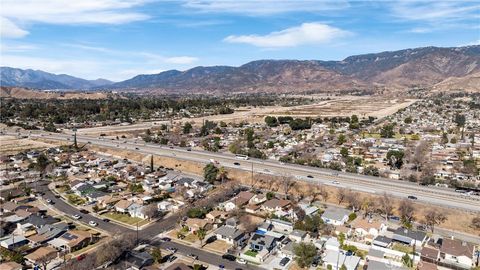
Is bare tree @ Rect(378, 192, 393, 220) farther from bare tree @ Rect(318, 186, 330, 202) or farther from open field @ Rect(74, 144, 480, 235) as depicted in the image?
bare tree @ Rect(318, 186, 330, 202)

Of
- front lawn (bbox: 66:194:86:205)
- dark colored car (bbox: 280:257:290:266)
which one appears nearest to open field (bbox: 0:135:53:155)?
front lawn (bbox: 66:194:86:205)

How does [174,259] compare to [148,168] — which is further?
[148,168]

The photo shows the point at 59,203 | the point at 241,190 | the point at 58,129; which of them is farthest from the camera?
the point at 58,129

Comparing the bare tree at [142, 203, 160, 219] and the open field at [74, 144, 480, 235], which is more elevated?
the open field at [74, 144, 480, 235]

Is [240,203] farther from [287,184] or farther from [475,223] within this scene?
[475,223]

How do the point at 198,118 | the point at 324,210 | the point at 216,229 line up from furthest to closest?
1. the point at 198,118
2. the point at 324,210
3. the point at 216,229

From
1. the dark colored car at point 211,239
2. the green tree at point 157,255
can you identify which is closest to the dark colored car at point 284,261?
the dark colored car at point 211,239

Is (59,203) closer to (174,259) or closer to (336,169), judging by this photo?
(174,259)

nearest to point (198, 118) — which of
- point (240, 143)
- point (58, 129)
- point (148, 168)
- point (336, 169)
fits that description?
point (58, 129)
